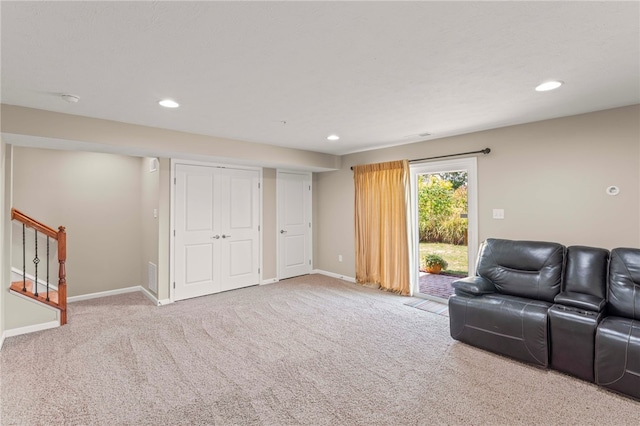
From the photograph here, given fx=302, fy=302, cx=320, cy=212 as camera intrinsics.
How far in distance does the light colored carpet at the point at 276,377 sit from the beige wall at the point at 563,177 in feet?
5.08

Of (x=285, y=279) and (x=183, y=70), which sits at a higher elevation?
(x=183, y=70)

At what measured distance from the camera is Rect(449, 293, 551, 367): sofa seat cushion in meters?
2.62

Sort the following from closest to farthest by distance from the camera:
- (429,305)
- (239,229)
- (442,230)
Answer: (429,305) → (239,229) → (442,230)

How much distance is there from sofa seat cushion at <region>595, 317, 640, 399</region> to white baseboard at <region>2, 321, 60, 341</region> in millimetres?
5365

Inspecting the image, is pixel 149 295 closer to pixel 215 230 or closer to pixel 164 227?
pixel 164 227

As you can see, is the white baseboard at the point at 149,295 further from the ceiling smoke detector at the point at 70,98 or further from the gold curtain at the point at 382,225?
the gold curtain at the point at 382,225

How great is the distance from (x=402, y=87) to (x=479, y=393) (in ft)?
8.05

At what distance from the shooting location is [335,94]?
2639 millimetres

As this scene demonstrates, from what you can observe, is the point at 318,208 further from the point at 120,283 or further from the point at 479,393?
the point at 479,393

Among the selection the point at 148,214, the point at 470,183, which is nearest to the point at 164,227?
the point at 148,214

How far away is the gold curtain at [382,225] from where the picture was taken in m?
4.81

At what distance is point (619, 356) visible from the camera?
2219 millimetres

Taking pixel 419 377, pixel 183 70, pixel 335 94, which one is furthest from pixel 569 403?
Result: pixel 183 70

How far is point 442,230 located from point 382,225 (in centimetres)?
181
